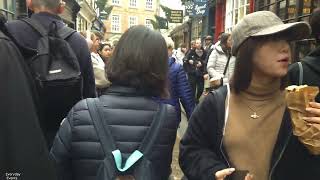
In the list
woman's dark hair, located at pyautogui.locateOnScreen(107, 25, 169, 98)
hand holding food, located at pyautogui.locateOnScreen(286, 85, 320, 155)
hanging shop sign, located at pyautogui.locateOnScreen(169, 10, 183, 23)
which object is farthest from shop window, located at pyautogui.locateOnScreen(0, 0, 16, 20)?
hanging shop sign, located at pyautogui.locateOnScreen(169, 10, 183, 23)

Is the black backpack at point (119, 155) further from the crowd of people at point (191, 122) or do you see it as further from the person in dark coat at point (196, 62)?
the person in dark coat at point (196, 62)

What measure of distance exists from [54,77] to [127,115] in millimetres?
846

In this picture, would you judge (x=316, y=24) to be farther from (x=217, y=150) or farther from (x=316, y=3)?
(x=316, y=3)

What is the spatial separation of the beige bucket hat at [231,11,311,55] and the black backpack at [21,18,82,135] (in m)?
1.18

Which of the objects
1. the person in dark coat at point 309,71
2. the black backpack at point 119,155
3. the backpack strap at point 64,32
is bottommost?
the black backpack at point 119,155

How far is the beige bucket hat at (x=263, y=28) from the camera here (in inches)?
90.0

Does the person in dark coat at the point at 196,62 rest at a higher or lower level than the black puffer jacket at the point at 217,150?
lower

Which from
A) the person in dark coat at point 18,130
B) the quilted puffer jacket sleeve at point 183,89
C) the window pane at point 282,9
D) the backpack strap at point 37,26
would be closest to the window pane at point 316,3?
the window pane at point 282,9

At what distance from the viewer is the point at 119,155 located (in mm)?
2252

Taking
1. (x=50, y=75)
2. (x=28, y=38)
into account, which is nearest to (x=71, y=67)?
(x=50, y=75)

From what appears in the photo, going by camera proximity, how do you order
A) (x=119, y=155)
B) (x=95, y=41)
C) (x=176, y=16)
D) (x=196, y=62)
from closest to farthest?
(x=119, y=155) < (x=95, y=41) < (x=196, y=62) < (x=176, y=16)

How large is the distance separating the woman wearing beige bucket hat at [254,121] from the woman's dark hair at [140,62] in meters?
0.28

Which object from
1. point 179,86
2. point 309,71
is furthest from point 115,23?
point 309,71

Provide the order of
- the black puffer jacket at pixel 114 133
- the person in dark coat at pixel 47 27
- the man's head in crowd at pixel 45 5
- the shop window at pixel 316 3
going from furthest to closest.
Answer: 1. the shop window at pixel 316 3
2. the man's head in crowd at pixel 45 5
3. the person in dark coat at pixel 47 27
4. the black puffer jacket at pixel 114 133
